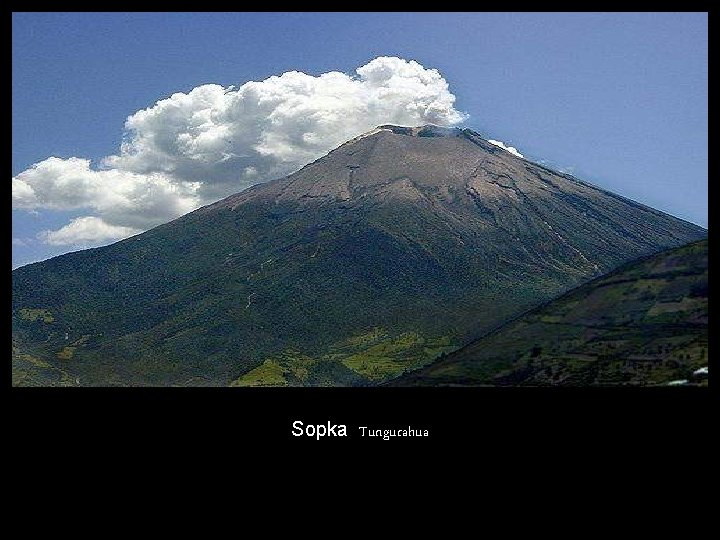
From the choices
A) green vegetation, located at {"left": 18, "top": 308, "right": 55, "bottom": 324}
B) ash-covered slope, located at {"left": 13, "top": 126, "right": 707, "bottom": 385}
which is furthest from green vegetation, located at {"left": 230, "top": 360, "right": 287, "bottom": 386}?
green vegetation, located at {"left": 18, "top": 308, "right": 55, "bottom": 324}

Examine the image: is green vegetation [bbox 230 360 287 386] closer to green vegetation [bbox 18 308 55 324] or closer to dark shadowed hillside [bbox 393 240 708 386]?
green vegetation [bbox 18 308 55 324]

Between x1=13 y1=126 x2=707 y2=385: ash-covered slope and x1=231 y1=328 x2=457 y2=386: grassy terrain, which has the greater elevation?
x1=13 y1=126 x2=707 y2=385: ash-covered slope

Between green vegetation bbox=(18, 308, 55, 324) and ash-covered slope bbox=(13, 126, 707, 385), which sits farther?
green vegetation bbox=(18, 308, 55, 324)

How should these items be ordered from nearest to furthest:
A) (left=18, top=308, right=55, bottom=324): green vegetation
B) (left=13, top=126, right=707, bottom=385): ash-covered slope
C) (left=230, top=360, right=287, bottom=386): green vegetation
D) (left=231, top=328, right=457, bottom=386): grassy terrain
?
(left=231, top=328, right=457, bottom=386): grassy terrain < (left=230, top=360, right=287, bottom=386): green vegetation < (left=13, top=126, right=707, bottom=385): ash-covered slope < (left=18, top=308, right=55, bottom=324): green vegetation

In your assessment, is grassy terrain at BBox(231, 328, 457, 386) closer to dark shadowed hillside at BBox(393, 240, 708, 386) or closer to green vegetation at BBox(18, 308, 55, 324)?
dark shadowed hillside at BBox(393, 240, 708, 386)

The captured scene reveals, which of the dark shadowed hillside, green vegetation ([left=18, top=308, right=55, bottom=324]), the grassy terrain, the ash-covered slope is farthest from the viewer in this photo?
green vegetation ([left=18, top=308, right=55, bottom=324])

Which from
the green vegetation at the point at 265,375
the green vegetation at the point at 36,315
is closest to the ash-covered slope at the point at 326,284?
the green vegetation at the point at 265,375
